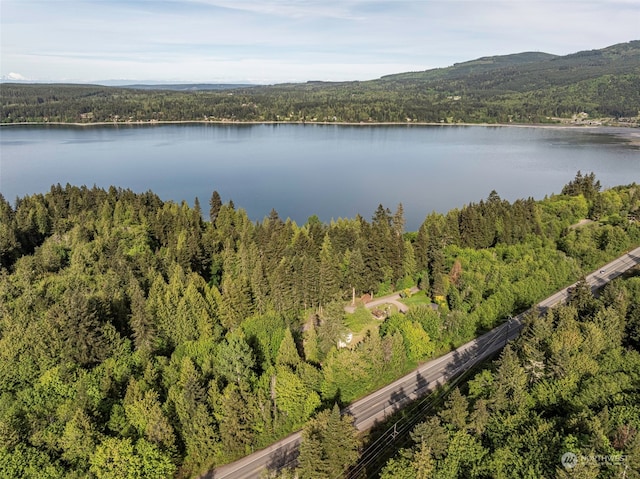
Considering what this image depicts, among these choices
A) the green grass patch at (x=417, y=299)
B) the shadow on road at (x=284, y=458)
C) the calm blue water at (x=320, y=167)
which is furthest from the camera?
the calm blue water at (x=320, y=167)

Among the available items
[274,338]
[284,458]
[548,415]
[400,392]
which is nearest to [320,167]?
[274,338]

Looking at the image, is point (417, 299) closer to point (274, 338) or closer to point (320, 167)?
point (274, 338)

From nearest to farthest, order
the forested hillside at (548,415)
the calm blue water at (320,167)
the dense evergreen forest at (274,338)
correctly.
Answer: the forested hillside at (548,415), the dense evergreen forest at (274,338), the calm blue water at (320,167)

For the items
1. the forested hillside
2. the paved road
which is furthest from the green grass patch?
the forested hillside

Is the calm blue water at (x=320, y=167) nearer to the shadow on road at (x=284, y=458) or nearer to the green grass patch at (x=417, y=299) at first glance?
the green grass patch at (x=417, y=299)

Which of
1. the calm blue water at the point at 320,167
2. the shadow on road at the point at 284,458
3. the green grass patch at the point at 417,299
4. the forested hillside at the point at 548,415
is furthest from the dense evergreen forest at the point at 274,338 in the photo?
the calm blue water at the point at 320,167

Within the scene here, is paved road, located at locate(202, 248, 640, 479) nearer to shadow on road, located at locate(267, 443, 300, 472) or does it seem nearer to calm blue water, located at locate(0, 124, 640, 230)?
shadow on road, located at locate(267, 443, 300, 472)

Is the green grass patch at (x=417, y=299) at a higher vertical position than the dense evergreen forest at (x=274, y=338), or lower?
lower
